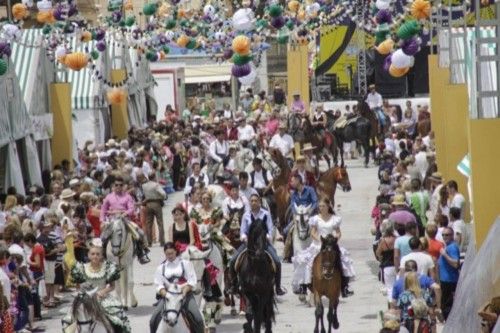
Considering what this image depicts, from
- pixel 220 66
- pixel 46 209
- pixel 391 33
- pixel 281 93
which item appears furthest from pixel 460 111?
pixel 220 66

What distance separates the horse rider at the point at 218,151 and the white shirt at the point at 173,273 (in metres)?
16.1

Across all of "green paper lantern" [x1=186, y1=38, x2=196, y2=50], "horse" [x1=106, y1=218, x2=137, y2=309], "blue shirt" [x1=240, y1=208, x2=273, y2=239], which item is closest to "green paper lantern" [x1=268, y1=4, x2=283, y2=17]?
"horse" [x1=106, y1=218, x2=137, y2=309]

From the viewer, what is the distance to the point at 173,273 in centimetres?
2070

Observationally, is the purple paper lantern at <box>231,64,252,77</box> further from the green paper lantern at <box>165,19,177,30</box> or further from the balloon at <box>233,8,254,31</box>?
the green paper lantern at <box>165,19,177,30</box>

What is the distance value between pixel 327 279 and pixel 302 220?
3088 mm

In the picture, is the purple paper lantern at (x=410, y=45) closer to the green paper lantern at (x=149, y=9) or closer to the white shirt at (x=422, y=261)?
the white shirt at (x=422, y=261)

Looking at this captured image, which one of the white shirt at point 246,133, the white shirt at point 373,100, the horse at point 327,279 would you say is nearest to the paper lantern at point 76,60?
the white shirt at point 246,133

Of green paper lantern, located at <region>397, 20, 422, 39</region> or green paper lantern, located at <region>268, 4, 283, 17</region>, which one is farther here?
green paper lantern, located at <region>268, 4, 283, 17</region>

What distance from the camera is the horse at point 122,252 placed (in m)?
25.9

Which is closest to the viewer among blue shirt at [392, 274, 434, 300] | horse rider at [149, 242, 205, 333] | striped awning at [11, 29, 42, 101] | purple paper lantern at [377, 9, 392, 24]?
horse rider at [149, 242, 205, 333]

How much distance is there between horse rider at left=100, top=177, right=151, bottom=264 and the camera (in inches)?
1031

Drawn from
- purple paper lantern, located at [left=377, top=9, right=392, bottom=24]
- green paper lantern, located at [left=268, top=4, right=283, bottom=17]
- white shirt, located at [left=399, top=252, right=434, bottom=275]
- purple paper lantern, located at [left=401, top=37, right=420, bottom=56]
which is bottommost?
white shirt, located at [left=399, top=252, right=434, bottom=275]

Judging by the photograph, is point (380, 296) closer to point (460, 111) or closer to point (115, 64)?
point (460, 111)

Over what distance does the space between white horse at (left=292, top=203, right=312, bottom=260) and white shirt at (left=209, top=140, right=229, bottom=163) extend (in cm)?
1134
